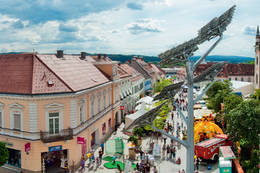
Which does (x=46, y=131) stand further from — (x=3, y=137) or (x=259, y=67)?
(x=259, y=67)

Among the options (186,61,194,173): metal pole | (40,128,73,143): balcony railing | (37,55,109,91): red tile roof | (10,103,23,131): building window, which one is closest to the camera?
(186,61,194,173): metal pole

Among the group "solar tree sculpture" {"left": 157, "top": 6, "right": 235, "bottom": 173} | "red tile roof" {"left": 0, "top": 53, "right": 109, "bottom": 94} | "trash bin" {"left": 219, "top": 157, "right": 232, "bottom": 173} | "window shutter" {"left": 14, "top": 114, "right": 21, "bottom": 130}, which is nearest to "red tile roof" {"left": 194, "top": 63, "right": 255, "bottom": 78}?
"red tile roof" {"left": 0, "top": 53, "right": 109, "bottom": 94}

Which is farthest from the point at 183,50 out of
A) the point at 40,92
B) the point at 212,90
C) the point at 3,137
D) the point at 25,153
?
the point at 212,90

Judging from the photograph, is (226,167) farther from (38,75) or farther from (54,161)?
(38,75)

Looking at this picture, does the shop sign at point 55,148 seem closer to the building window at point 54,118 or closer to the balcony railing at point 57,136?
the balcony railing at point 57,136

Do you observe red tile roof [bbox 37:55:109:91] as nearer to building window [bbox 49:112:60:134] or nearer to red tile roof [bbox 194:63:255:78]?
building window [bbox 49:112:60:134]

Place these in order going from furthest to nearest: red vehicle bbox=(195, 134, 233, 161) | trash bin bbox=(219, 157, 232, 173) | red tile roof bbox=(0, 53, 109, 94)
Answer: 1. red vehicle bbox=(195, 134, 233, 161)
2. red tile roof bbox=(0, 53, 109, 94)
3. trash bin bbox=(219, 157, 232, 173)

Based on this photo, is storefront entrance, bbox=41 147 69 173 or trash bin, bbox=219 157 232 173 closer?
trash bin, bbox=219 157 232 173
